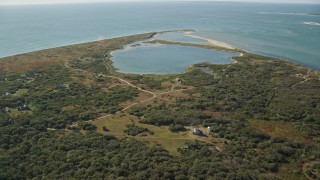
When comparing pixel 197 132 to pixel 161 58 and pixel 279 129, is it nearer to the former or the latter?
pixel 279 129

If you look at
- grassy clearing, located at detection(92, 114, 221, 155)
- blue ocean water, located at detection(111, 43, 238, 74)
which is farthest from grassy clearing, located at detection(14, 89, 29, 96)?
blue ocean water, located at detection(111, 43, 238, 74)

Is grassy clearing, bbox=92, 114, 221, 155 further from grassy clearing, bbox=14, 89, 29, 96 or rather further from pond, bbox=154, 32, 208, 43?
pond, bbox=154, 32, 208, 43

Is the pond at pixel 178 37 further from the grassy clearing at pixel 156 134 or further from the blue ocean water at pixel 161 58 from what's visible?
the grassy clearing at pixel 156 134

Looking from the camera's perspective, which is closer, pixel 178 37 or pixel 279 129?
pixel 279 129

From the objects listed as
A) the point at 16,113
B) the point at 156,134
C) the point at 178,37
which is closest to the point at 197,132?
the point at 156,134

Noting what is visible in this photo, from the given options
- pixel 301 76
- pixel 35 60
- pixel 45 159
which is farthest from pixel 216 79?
pixel 35 60

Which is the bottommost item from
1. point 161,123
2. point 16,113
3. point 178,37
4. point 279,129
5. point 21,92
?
point 279,129

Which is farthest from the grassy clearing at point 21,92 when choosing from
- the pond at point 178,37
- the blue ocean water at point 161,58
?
the pond at point 178,37
